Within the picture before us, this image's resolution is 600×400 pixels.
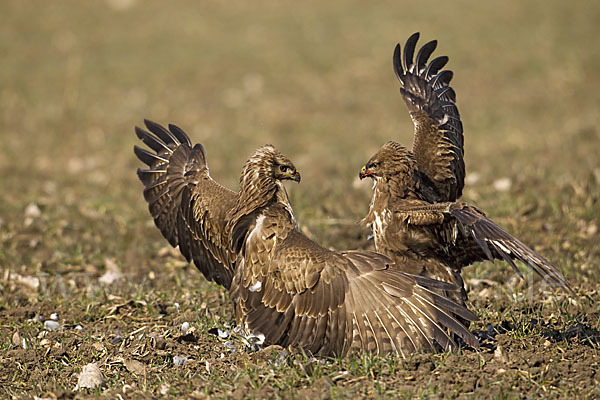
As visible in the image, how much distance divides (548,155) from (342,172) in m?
2.83

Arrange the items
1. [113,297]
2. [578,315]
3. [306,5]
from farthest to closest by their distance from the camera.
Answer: [306,5] → [113,297] → [578,315]

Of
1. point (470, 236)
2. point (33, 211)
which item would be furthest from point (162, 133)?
point (33, 211)

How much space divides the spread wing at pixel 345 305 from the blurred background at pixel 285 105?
2418 mm

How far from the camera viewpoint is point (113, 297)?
6176 mm

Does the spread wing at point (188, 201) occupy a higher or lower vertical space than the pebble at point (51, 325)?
higher

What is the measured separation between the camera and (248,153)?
11820mm

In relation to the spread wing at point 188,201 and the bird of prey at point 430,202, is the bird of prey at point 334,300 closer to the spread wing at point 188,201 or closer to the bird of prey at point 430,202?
the bird of prey at point 430,202


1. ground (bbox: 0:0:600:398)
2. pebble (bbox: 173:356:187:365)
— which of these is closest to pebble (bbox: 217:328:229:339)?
ground (bbox: 0:0:600:398)

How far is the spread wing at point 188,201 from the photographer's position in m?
5.48

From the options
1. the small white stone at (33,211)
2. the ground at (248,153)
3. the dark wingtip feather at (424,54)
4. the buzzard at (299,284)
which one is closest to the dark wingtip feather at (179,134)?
the buzzard at (299,284)

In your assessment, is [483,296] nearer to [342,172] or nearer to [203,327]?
[203,327]

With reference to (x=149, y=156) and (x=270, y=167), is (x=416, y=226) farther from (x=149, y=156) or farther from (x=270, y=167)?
(x=149, y=156)

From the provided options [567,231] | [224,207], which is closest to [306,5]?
[567,231]

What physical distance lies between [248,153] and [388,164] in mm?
6855
